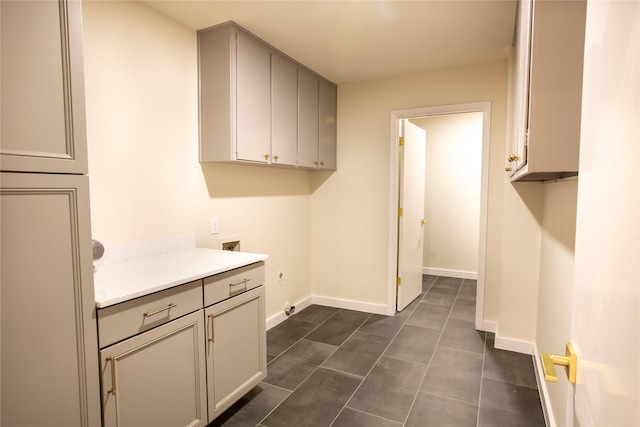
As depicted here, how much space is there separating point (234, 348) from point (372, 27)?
7.25ft

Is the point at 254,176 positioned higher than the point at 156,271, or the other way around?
the point at 254,176

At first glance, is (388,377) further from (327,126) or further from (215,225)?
(327,126)

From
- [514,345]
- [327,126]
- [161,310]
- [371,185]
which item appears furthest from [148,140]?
[514,345]

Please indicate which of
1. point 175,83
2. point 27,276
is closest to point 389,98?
point 175,83

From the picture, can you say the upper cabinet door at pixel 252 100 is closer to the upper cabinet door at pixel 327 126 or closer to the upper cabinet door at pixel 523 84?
the upper cabinet door at pixel 327 126

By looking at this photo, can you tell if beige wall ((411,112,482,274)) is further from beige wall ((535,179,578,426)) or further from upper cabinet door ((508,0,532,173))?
upper cabinet door ((508,0,532,173))

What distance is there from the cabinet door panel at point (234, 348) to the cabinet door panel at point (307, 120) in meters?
1.46

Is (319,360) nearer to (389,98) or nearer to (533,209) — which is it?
(533,209)

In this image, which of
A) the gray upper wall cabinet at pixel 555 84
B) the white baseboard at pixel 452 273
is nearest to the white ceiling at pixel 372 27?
the gray upper wall cabinet at pixel 555 84

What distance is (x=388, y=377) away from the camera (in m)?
2.33

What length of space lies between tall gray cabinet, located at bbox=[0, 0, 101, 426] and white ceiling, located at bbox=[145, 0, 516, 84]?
3.94 feet

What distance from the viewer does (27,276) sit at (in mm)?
1037

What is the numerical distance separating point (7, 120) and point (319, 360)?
89.3 inches

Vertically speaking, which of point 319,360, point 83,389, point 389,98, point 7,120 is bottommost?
point 319,360
